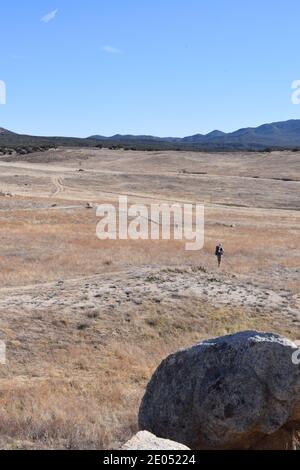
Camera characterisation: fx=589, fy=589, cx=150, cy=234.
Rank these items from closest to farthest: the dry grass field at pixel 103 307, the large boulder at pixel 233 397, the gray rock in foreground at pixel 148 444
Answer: the gray rock in foreground at pixel 148 444, the large boulder at pixel 233 397, the dry grass field at pixel 103 307

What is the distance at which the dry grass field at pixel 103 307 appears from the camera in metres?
11.8

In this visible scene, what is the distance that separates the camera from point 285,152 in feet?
432

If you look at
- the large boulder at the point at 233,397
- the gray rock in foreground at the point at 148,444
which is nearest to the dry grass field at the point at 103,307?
the large boulder at the point at 233,397

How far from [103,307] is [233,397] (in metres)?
11.9

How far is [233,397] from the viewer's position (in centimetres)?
880

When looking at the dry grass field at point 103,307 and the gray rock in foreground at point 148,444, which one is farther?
the dry grass field at point 103,307

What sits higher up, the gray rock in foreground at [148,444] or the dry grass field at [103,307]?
the gray rock in foreground at [148,444]

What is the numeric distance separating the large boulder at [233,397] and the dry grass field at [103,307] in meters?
1.26

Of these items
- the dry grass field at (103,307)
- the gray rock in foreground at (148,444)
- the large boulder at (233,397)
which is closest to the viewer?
the gray rock in foreground at (148,444)

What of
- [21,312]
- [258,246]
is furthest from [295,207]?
[21,312]

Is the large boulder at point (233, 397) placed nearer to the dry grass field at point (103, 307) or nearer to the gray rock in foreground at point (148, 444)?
the dry grass field at point (103, 307)

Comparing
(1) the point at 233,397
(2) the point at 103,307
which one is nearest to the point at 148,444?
(1) the point at 233,397

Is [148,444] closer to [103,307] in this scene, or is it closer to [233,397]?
[233,397]

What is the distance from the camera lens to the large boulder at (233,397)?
8789mm
